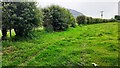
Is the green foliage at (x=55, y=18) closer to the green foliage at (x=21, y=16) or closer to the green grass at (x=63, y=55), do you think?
the green foliage at (x=21, y=16)

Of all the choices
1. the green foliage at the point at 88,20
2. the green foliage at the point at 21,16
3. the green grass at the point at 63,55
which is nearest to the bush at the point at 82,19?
the green foliage at the point at 88,20

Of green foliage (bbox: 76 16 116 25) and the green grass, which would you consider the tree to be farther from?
green foliage (bbox: 76 16 116 25)

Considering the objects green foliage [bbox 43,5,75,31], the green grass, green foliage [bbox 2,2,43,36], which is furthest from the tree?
green foliage [bbox 43,5,75,31]

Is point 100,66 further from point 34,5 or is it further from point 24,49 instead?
point 34,5

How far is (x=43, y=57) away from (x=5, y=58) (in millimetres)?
1873

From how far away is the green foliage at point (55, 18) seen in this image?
73.3ft

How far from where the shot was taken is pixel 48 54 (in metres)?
10.9

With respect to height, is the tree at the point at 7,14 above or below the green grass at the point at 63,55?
above

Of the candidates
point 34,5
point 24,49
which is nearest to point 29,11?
point 34,5

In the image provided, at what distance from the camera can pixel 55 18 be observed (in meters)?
22.7

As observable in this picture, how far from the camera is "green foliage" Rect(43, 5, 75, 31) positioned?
22.3 m

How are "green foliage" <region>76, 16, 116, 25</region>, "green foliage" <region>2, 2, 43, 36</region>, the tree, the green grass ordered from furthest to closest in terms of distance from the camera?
"green foliage" <region>76, 16, 116, 25</region>, "green foliage" <region>2, 2, 43, 36</region>, the tree, the green grass

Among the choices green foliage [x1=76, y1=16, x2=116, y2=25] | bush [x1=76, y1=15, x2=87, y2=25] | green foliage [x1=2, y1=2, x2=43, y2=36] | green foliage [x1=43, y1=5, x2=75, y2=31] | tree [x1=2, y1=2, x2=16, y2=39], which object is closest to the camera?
tree [x1=2, y1=2, x2=16, y2=39]

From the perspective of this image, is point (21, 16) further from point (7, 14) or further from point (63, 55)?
point (63, 55)
